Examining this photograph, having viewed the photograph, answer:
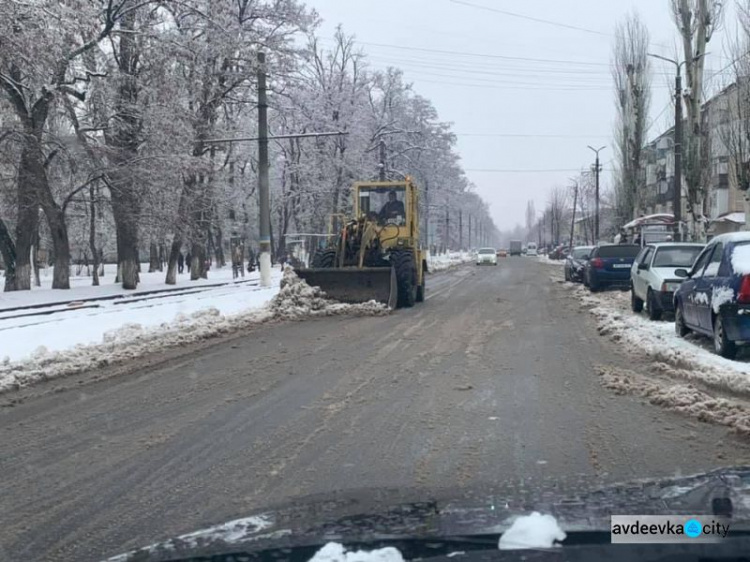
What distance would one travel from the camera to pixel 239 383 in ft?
30.3

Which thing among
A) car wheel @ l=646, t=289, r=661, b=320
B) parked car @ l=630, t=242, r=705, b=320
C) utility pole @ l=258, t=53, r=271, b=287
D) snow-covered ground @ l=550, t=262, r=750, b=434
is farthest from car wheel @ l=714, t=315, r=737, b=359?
utility pole @ l=258, t=53, r=271, b=287

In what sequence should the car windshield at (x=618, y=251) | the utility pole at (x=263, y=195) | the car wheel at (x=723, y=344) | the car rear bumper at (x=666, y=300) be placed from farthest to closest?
the utility pole at (x=263, y=195) → the car windshield at (x=618, y=251) → the car rear bumper at (x=666, y=300) → the car wheel at (x=723, y=344)

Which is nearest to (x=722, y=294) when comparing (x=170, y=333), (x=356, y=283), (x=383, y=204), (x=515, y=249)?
(x=170, y=333)

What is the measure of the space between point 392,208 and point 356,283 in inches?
110

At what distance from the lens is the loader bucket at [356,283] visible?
18891 mm

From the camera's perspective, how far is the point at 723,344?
10.0 m

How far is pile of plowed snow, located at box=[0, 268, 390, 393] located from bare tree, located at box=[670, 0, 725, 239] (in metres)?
17.6

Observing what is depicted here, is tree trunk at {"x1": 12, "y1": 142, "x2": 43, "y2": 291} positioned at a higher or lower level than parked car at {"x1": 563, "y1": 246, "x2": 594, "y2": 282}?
higher

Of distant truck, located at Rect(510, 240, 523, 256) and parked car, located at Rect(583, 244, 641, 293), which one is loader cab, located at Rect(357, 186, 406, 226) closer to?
parked car, located at Rect(583, 244, 641, 293)

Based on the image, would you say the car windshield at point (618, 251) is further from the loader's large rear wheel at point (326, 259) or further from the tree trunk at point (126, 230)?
the tree trunk at point (126, 230)

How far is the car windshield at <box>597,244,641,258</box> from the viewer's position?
24516 mm

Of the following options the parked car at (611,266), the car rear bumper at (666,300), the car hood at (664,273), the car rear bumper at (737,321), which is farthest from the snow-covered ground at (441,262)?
the car rear bumper at (737,321)

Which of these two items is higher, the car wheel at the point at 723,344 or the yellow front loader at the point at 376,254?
the yellow front loader at the point at 376,254

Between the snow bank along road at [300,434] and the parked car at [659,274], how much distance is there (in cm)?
391
